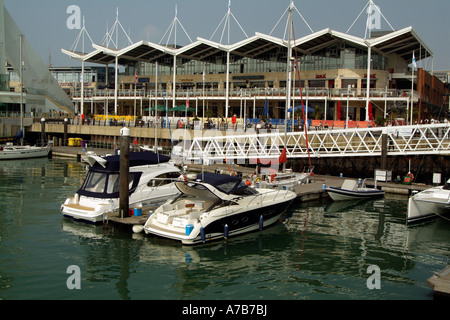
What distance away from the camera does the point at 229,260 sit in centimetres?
1717

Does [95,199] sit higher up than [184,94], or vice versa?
[184,94]

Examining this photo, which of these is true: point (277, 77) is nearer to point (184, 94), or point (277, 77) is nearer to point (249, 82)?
point (249, 82)

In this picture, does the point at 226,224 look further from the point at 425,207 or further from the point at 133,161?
the point at 425,207

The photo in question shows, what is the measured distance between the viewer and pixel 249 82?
73.2 m

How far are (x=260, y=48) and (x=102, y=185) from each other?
162 feet

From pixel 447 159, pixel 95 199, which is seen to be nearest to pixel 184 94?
pixel 447 159

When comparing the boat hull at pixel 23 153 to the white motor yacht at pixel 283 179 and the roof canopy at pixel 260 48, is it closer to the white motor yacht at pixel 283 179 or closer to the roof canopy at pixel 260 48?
the white motor yacht at pixel 283 179

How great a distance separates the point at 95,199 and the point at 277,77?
173 feet

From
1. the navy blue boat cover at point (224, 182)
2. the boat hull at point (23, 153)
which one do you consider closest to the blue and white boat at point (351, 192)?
the navy blue boat cover at point (224, 182)

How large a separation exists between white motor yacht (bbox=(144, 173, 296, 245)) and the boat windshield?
3.04m

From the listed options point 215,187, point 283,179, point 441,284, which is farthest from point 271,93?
point 441,284

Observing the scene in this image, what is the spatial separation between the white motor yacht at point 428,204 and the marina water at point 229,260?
54 cm

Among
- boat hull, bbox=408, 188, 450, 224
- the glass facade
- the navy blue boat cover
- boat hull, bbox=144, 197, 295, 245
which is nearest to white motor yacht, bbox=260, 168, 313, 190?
boat hull, bbox=144, 197, 295, 245

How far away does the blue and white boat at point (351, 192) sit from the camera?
28781mm
